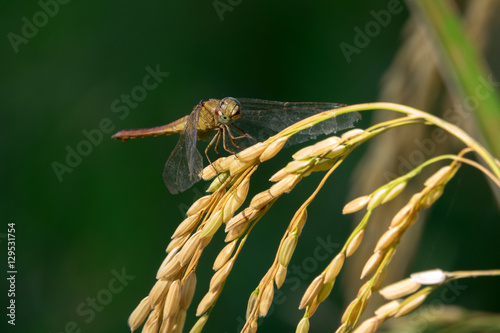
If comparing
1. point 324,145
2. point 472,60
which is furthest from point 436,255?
point 324,145

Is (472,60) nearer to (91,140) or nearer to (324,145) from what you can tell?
(324,145)

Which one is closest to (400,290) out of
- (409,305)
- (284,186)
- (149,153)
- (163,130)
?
(409,305)

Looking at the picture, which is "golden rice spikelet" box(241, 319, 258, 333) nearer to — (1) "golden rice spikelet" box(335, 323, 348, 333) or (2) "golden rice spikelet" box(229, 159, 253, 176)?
(1) "golden rice spikelet" box(335, 323, 348, 333)

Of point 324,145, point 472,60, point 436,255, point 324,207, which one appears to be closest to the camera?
point 324,145

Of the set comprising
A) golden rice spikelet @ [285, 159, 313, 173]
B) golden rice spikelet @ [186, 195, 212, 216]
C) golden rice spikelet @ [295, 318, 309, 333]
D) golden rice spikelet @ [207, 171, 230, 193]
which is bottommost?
golden rice spikelet @ [295, 318, 309, 333]

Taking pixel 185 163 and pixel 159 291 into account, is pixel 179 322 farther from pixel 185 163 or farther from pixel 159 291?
pixel 185 163

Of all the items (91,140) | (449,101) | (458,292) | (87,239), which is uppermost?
(91,140)

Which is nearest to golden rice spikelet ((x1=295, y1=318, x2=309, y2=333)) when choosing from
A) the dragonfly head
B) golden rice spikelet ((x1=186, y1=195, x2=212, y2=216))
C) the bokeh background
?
golden rice spikelet ((x1=186, y1=195, x2=212, y2=216))

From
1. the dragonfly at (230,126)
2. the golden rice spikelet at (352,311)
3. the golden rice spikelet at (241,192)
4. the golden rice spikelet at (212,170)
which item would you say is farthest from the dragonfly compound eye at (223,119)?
the golden rice spikelet at (352,311)
